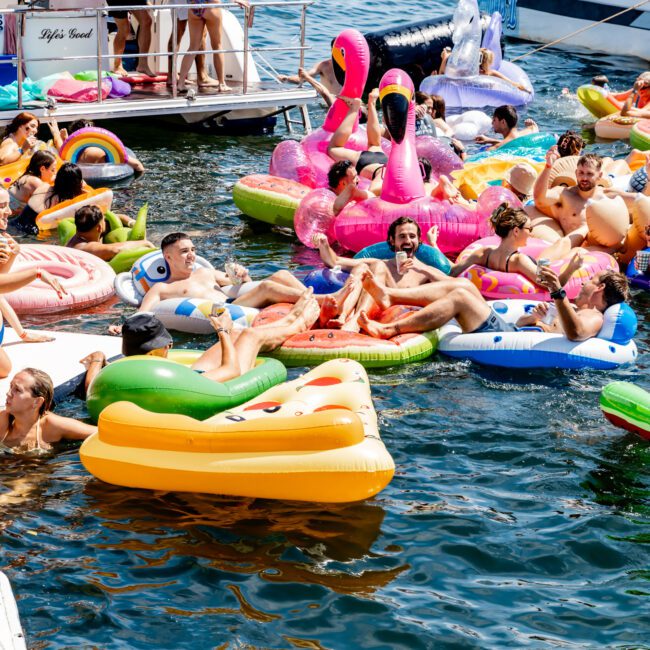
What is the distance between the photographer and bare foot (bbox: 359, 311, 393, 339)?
28.2 feet

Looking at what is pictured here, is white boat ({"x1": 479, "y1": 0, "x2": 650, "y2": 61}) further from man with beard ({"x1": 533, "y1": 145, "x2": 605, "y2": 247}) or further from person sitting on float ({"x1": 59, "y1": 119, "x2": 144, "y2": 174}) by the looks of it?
man with beard ({"x1": 533, "y1": 145, "x2": 605, "y2": 247})

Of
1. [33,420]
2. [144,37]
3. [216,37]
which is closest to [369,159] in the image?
[216,37]

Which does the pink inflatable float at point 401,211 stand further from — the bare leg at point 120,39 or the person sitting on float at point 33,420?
the bare leg at point 120,39

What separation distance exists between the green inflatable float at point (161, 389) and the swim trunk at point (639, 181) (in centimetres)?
573

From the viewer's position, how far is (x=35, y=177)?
11617 millimetres

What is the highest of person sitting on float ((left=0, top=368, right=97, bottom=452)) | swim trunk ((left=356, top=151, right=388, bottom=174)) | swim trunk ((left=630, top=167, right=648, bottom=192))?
swim trunk ((left=630, top=167, right=648, bottom=192))

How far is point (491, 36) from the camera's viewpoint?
1803cm

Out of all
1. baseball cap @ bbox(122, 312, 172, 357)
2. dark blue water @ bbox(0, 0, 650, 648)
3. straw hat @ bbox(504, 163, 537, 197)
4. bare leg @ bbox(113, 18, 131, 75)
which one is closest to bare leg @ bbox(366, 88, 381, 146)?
straw hat @ bbox(504, 163, 537, 197)

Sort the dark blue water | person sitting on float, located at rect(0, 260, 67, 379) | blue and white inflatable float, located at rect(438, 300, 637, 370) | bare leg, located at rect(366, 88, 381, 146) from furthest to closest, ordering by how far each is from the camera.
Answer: bare leg, located at rect(366, 88, 381, 146) → blue and white inflatable float, located at rect(438, 300, 637, 370) → person sitting on float, located at rect(0, 260, 67, 379) → the dark blue water

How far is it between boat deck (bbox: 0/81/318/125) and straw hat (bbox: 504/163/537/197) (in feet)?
15.0

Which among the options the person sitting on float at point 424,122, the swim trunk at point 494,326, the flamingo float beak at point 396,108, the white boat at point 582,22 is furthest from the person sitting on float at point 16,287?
the white boat at point 582,22

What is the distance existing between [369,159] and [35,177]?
347cm

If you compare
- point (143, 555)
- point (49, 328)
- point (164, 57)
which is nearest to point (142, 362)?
point (143, 555)

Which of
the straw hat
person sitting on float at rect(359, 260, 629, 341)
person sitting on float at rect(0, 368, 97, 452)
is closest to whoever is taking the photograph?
person sitting on float at rect(0, 368, 97, 452)
